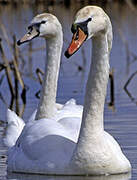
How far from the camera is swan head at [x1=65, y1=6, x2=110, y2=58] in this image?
778 cm

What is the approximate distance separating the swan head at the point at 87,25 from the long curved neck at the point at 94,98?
15 centimetres

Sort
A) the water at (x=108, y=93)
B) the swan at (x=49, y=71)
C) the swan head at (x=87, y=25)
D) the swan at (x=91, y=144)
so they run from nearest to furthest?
the swan head at (x=87, y=25) → the swan at (x=91, y=144) → the water at (x=108, y=93) → the swan at (x=49, y=71)

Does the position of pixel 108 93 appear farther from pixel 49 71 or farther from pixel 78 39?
pixel 78 39

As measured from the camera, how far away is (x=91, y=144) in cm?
835

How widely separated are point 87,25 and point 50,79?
2767mm

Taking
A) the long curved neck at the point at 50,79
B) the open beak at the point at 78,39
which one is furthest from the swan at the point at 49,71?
the open beak at the point at 78,39

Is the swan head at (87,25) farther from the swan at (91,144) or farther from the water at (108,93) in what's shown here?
the water at (108,93)

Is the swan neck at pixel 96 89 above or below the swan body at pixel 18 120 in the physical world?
above

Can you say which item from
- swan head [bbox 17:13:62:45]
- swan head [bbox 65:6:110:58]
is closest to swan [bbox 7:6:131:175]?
swan head [bbox 65:6:110:58]

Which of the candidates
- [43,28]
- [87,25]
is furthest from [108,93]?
[87,25]

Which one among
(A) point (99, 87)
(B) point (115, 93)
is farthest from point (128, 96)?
(A) point (99, 87)

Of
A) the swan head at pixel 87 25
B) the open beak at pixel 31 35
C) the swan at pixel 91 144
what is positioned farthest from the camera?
the open beak at pixel 31 35

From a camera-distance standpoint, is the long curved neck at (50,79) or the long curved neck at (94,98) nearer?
the long curved neck at (94,98)

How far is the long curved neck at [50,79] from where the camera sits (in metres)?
10.4
